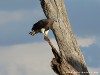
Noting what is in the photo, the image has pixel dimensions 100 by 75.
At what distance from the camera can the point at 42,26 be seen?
11594 mm

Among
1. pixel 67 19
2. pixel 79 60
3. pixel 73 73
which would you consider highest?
pixel 67 19

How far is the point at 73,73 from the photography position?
37.7ft

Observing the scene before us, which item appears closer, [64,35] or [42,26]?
[42,26]

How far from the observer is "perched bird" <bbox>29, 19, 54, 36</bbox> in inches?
453

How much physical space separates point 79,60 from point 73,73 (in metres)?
1.18

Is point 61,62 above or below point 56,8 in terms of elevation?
below

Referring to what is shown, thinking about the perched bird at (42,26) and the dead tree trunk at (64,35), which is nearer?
the perched bird at (42,26)

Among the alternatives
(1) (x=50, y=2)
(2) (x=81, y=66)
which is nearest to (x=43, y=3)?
(1) (x=50, y=2)

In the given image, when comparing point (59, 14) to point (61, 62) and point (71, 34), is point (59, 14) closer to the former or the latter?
point (71, 34)

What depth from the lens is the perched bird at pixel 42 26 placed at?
37.8ft

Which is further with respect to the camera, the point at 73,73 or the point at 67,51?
the point at 67,51

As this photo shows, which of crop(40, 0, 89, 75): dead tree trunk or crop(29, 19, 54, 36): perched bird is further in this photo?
crop(40, 0, 89, 75): dead tree trunk

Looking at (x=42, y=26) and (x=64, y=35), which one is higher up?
(x=64, y=35)

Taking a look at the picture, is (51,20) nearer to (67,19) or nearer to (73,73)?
(67,19)
